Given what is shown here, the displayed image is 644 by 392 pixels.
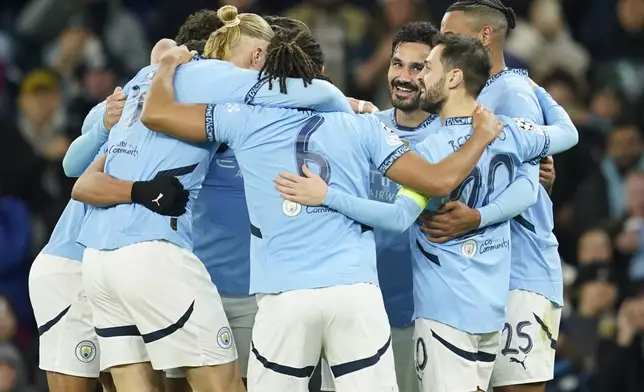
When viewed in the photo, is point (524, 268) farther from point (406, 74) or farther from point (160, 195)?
point (160, 195)

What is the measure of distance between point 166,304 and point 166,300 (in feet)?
0.06

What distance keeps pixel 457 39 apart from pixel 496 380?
179 cm

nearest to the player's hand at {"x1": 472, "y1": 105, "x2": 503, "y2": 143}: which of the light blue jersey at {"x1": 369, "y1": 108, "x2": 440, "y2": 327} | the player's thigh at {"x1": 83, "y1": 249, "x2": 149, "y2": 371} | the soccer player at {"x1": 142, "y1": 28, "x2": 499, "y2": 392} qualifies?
the soccer player at {"x1": 142, "y1": 28, "x2": 499, "y2": 392}

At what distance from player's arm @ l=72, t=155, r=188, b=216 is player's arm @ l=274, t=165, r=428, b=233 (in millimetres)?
568

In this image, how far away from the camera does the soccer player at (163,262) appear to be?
661 cm

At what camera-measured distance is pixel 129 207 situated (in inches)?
265

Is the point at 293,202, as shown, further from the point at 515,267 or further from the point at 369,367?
the point at 515,267

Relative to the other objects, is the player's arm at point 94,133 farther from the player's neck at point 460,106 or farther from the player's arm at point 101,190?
the player's neck at point 460,106

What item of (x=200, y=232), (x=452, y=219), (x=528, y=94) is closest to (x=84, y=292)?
(x=200, y=232)

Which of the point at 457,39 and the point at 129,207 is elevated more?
the point at 457,39

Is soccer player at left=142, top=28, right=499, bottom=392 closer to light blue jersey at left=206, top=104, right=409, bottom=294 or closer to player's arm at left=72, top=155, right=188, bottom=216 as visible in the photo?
light blue jersey at left=206, top=104, right=409, bottom=294

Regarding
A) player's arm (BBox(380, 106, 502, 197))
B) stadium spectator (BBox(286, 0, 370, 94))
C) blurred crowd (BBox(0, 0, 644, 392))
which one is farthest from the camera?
stadium spectator (BBox(286, 0, 370, 94))

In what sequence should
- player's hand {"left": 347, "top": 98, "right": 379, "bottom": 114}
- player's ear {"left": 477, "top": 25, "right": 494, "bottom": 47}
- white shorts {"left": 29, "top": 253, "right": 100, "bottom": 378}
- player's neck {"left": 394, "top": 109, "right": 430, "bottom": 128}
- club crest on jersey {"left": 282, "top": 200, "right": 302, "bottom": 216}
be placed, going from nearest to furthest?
club crest on jersey {"left": 282, "top": 200, "right": 302, "bottom": 216} < white shorts {"left": 29, "top": 253, "right": 100, "bottom": 378} < player's ear {"left": 477, "top": 25, "right": 494, "bottom": 47} < player's neck {"left": 394, "top": 109, "right": 430, "bottom": 128} < player's hand {"left": 347, "top": 98, "right": 379, "bottom": 114}

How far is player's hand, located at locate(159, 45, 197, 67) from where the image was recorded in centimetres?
686
